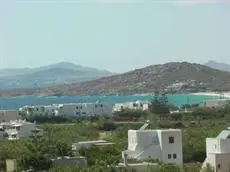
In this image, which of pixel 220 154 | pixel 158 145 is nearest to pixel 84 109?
pixel 158 145

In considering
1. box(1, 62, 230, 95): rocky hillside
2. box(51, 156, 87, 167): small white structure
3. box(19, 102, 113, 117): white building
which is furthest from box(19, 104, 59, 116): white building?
box(1, 62, 230, 95): rocky hillside

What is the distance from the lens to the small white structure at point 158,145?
3312cm

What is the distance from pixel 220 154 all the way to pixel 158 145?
4194 mm

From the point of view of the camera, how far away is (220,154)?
29.8m

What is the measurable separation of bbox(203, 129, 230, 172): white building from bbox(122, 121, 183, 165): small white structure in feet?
6.90

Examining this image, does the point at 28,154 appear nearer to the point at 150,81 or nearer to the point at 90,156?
the point at 90,156

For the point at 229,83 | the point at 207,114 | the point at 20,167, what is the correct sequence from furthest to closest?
1. the point at 229,83
2. the point at 207,114
3. the point at 20,167

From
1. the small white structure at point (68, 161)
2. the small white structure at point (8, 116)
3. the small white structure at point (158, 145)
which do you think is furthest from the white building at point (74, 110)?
the small white structure at point (68, 161)

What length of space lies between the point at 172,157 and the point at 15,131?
23503 millimetres

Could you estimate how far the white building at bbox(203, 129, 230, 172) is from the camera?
29.6 m

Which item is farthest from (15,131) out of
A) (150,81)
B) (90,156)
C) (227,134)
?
(150,81)

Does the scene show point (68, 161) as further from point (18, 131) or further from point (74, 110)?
point (74, 110)

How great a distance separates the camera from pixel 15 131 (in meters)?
54.4

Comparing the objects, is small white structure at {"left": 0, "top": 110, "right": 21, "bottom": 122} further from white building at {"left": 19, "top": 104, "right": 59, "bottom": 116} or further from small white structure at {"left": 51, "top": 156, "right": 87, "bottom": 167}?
small white structure at {"left": 51, "top": 156, "right": 87, "bottom": 167}
